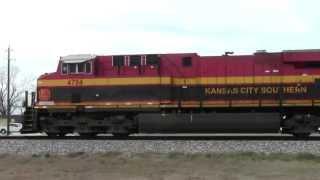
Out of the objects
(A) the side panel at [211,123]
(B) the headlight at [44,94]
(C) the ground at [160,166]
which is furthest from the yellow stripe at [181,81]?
(C) the ground at [160,166]

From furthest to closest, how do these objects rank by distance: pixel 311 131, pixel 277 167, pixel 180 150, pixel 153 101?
1. pixel 153 101
2. pixel 311 131
3. pixel 180 150
4. pixel 277 167

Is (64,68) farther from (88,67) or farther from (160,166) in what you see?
(160,166)

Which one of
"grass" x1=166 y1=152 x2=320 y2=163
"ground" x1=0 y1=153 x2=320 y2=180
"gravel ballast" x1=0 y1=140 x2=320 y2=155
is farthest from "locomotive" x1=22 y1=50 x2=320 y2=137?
"ground" x1=0 y1=153 x2=320 y2=180

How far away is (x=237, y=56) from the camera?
23.4m

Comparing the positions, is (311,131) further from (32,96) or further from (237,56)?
(32,96)

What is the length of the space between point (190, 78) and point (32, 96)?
6626mm

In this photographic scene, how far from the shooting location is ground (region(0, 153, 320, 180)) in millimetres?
12117

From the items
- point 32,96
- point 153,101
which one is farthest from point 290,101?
point 32,96

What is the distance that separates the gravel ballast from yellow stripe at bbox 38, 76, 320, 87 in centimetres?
497

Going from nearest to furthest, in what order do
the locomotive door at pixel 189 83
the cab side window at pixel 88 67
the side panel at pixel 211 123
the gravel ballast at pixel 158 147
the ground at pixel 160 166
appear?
the ground at pixel 160 166 < the gravel ballast at pixel 158 147 < the side panel at pixel 211 123 < the locomotive door at pixel 189 83 < the cab side window at pixel 88 67

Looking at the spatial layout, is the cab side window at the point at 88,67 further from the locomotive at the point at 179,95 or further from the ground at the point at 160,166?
the ground at the point at 160,166

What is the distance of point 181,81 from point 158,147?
6.28m

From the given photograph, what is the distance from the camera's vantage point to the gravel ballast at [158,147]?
16.7m

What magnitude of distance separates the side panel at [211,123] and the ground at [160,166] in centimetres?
644
